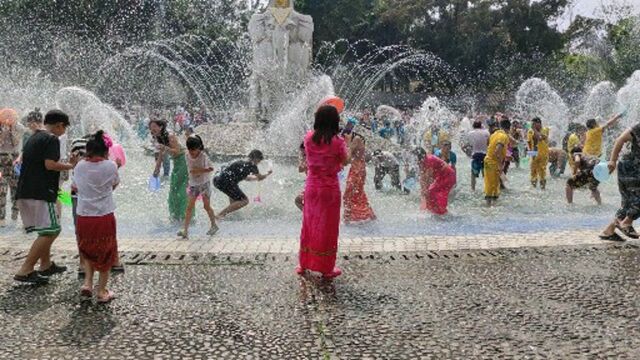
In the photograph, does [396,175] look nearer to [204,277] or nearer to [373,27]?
[204,277]

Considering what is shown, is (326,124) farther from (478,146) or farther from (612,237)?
(478,146)

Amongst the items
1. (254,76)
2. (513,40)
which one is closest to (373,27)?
(513,40)

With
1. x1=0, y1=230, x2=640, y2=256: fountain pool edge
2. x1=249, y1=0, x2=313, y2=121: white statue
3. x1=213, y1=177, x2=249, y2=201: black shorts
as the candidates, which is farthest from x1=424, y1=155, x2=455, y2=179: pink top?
x1=249, y1=0, x2=313, y2=121: white statue

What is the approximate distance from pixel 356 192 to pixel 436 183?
1.37 m

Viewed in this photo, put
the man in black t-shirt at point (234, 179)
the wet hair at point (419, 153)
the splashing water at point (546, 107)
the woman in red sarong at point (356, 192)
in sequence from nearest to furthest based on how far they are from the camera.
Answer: the woman in red sarong at point (356, 192)
the man in black t-shirt at point (234, 179)
the wet hair at point (419, 153)
the splashing water at point (546, 107)

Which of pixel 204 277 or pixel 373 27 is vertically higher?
pixel 373 27

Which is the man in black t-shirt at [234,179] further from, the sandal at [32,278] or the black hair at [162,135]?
the sandal at [32,278]

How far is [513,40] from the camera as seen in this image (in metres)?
52.5

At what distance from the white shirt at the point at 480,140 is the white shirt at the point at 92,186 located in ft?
28.4

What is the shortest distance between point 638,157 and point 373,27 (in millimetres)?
50166

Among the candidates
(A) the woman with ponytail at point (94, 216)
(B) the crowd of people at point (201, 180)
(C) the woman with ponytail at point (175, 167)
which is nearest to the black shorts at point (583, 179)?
(B) the crowd of people at point (201, 180)

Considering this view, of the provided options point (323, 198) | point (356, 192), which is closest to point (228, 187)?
point (356, 192)

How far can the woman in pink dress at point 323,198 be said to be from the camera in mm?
5680

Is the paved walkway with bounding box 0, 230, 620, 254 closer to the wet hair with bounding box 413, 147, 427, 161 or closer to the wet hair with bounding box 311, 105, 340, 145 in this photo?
the wet hair with bounding box 311, 105, 340, 145
